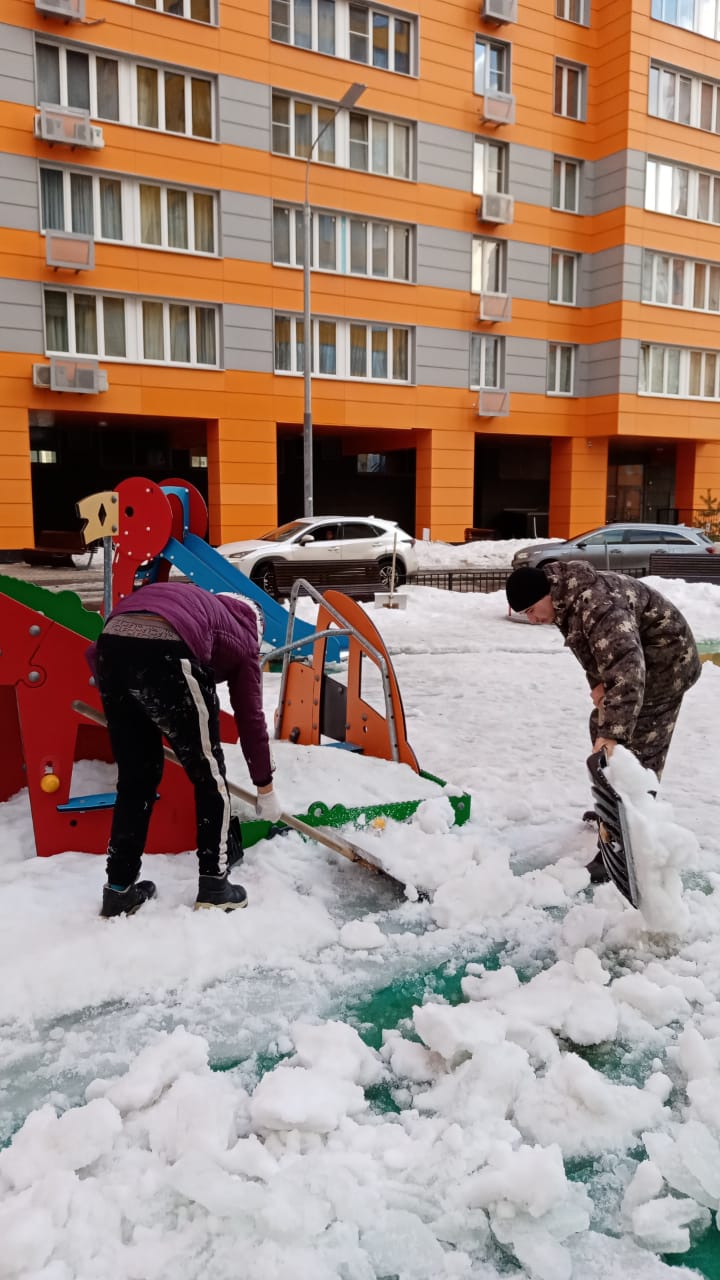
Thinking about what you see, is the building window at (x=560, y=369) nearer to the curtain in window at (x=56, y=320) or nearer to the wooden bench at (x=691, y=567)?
the wooden bench at (x=691, y=567)

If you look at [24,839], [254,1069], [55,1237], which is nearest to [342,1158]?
[254,1069]

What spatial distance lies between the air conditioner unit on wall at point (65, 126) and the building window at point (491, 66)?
34.6ft

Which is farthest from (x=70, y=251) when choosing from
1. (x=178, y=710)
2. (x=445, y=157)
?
(x=178, y=710)

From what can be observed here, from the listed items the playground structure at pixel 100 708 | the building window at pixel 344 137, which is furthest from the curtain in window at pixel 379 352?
the playground structure at pixel 100 708

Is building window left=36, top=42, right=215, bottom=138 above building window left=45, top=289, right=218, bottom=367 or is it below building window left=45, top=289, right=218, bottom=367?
above

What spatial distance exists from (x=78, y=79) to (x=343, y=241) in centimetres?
654

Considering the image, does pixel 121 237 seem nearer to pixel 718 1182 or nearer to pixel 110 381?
pixel 110 381

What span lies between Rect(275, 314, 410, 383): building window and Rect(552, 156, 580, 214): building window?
265 inches

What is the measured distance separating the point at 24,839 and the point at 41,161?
61.5ft

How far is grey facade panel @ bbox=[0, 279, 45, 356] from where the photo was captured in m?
18.7

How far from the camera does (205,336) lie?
20922 millimetres

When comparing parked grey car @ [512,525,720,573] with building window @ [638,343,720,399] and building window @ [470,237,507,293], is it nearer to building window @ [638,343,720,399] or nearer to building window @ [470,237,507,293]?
building window @ [470,237,507,293]

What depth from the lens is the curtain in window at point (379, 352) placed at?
75.5 ft

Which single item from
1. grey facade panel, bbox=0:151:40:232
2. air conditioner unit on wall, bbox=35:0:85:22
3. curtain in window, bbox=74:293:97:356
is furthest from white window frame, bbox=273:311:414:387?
air conditioner unit on wall, bbox=35:0:85:22
